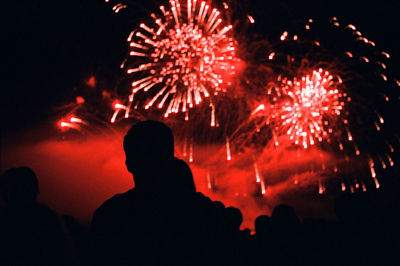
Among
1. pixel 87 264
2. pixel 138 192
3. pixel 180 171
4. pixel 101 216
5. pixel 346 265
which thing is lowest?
pixel 346 265

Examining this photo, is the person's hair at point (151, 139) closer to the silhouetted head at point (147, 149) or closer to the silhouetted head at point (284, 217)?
the silhouetted head at point (147, 149)

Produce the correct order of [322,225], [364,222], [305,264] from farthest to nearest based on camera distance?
[322,225], [305,264], [364,222]

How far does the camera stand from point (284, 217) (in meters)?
3.61

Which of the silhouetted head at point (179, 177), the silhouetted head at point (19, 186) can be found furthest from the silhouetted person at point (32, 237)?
the silhouetted head at point (179, 177)

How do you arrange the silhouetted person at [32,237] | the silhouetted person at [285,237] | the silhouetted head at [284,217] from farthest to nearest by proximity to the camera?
1. the silhouetted head at [284,217]
2. the silhouetted person at [285,237]
3. the silhouetted person at [32,237]

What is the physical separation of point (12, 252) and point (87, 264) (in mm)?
700

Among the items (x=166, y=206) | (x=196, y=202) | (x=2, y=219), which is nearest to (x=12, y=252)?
(x=2, y=219)

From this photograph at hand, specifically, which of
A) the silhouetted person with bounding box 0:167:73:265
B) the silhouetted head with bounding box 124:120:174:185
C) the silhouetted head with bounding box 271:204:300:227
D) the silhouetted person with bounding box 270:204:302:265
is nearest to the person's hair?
→ the silhouetted head with bounding box 124:120:174:185

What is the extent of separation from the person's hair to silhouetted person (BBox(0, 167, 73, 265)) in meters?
0.76

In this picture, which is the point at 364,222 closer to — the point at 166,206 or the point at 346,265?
the point at 346,265

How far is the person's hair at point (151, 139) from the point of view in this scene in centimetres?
212

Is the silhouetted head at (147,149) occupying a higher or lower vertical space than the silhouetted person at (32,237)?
higher

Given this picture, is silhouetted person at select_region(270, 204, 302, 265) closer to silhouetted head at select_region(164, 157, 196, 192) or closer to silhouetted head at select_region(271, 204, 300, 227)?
silhouetted head at select_region(271, 204, 300, 227)

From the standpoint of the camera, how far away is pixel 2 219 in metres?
2.34
